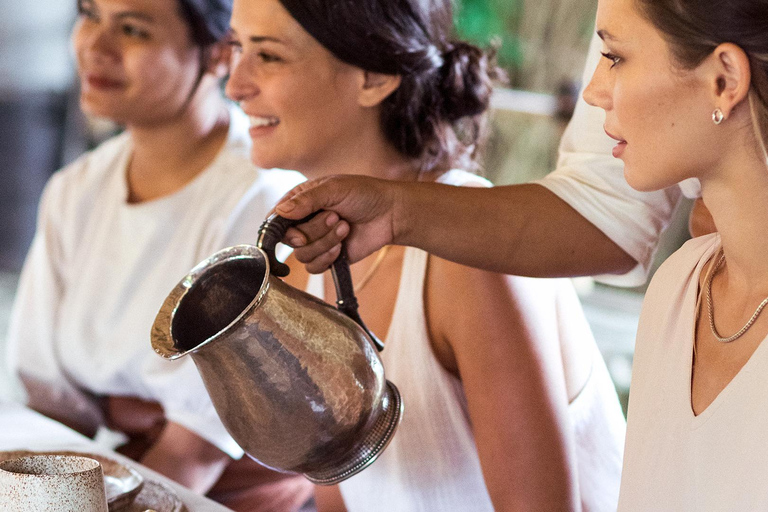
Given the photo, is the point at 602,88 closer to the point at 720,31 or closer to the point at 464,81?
the point at 720,31

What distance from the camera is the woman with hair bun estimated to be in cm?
116

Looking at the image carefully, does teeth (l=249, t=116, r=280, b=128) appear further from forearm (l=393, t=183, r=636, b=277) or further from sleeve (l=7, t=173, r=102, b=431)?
sleeve (l=7, t=173, r=102, b=431)

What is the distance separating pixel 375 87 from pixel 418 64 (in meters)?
0.08

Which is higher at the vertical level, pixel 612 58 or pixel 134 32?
pixel 612 58

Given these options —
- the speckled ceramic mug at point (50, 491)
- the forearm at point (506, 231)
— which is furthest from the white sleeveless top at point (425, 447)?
the speckled ceramic mug at point (50, 491)

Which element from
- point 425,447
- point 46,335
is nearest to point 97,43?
point 46,335

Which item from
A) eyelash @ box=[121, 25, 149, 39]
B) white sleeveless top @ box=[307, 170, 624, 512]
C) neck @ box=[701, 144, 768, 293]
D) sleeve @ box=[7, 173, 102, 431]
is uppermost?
neck @ box=[701, 144, 768, 293]

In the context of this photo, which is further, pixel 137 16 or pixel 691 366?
pixel 137 16

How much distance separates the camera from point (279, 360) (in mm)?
764

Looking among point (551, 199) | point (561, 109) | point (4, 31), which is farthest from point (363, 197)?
point (4, 31)

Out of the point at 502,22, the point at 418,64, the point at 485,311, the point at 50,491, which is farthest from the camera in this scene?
the point at 502,22

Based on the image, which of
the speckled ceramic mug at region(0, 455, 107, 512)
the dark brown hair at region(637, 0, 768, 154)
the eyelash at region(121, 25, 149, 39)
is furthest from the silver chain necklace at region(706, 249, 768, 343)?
the eyelash at region(121, 25, 149, 39)

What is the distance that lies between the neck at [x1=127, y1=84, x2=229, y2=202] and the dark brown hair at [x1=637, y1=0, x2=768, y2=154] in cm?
140

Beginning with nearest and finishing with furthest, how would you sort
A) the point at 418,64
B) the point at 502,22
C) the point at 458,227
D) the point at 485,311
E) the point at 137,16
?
the point at 458,227, the point at 485,311, the point at 418,64, the point at 137,16, the point at 502,22
